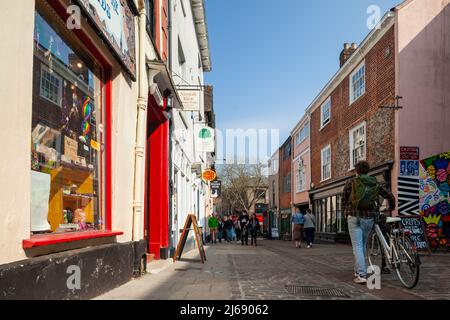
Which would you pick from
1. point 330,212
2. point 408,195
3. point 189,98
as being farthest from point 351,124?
point 189,98

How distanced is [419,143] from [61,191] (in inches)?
531

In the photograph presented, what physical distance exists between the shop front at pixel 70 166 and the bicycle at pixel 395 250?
3.30m

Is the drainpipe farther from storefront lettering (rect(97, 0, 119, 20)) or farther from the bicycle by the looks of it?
the bicycle

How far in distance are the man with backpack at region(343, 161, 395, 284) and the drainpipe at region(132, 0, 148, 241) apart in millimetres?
2995

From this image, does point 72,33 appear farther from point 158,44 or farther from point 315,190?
point 315,190

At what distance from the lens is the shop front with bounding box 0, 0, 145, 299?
3682 mm

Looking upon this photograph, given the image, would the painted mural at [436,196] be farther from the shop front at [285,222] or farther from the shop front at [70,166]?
the shop front at [285,222]

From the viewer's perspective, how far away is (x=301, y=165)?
33719mm

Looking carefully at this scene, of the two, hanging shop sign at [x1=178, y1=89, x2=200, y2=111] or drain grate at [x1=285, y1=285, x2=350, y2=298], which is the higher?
hanging shop sign at [x1=178, y1=89, x2=200, y2=111]

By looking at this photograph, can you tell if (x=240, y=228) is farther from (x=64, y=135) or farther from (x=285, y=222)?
(x=64, y=135)

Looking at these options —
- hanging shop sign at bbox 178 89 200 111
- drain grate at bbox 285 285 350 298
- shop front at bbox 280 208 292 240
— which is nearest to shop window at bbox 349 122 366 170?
hanging shop sign at bbox 178 89 200 111

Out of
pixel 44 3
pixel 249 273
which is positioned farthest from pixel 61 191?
pixel 249 273

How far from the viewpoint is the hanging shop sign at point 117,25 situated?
5.26m

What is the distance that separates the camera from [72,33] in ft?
16.9
